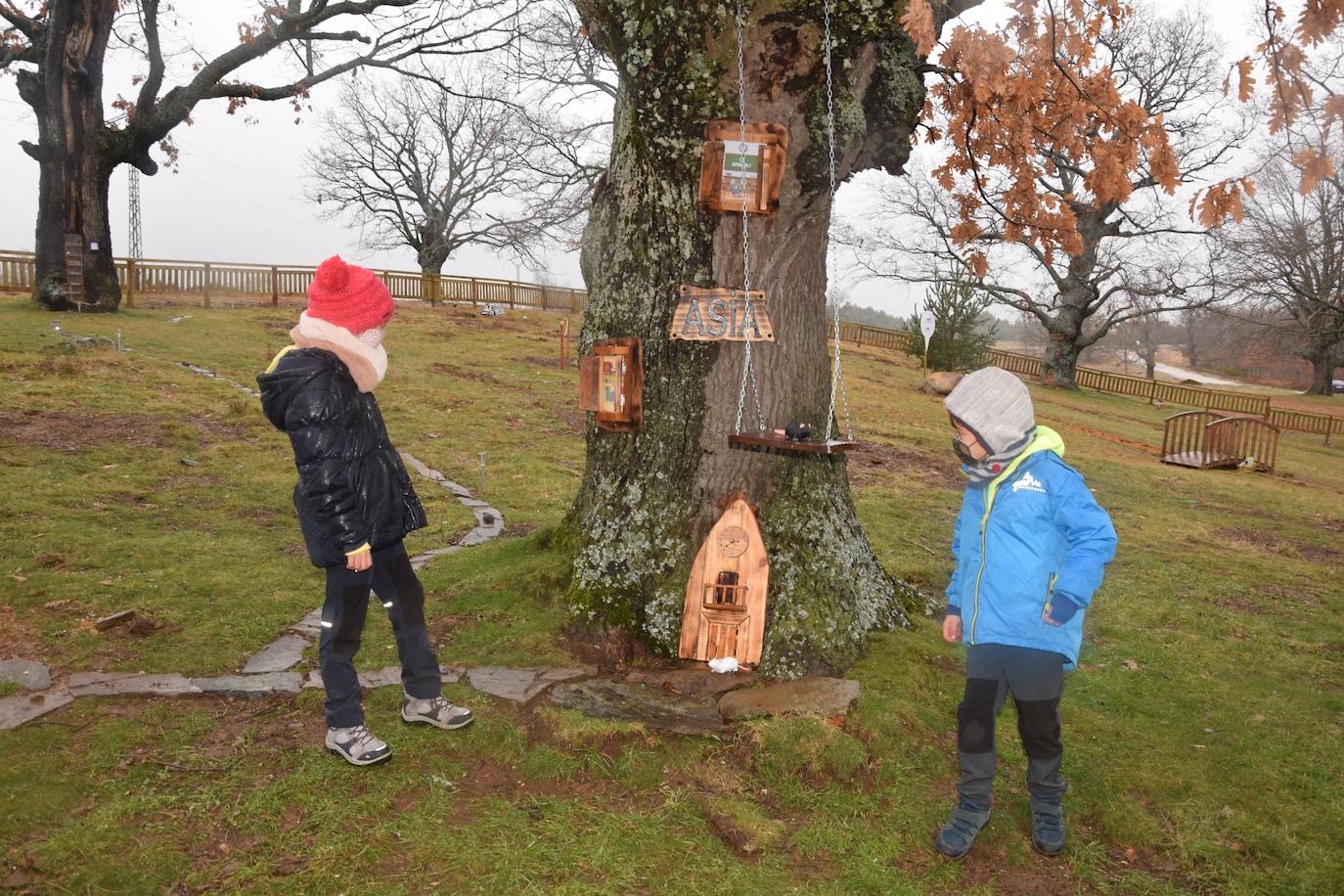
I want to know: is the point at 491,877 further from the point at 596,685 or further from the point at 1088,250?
the point at 1088,250

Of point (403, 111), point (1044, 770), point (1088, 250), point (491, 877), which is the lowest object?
point (491, 877)

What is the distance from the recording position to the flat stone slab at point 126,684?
147 inches

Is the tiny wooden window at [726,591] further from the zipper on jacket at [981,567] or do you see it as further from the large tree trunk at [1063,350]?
the large tree trunk at [1063,350]

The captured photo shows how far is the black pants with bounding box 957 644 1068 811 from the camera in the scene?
2924 millimetres

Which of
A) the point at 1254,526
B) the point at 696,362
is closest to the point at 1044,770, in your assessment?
the point at 696,362

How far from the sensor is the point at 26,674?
12.6ft

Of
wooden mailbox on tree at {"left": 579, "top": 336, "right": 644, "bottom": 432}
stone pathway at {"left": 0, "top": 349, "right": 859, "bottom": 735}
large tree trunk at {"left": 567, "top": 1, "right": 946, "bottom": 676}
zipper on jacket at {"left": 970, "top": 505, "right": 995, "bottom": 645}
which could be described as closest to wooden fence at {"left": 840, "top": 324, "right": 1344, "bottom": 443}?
large tree trunk at {"left": 567, "top": 1, "right": 946, "bottom": 676}

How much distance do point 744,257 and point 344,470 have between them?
198 centimetres

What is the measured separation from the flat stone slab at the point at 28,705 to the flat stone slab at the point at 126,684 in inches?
2.6

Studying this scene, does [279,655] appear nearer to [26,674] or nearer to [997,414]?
[26,674]

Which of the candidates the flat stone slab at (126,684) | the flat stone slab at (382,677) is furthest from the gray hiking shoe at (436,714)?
the flat stone slab at (126,684)

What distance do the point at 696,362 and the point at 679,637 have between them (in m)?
1.28

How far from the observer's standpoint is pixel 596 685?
3.73 meters

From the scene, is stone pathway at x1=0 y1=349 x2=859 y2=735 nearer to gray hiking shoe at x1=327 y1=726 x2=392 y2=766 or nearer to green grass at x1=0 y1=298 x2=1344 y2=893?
green grass at x1=0 y1=298 x2=1344 y2=893
